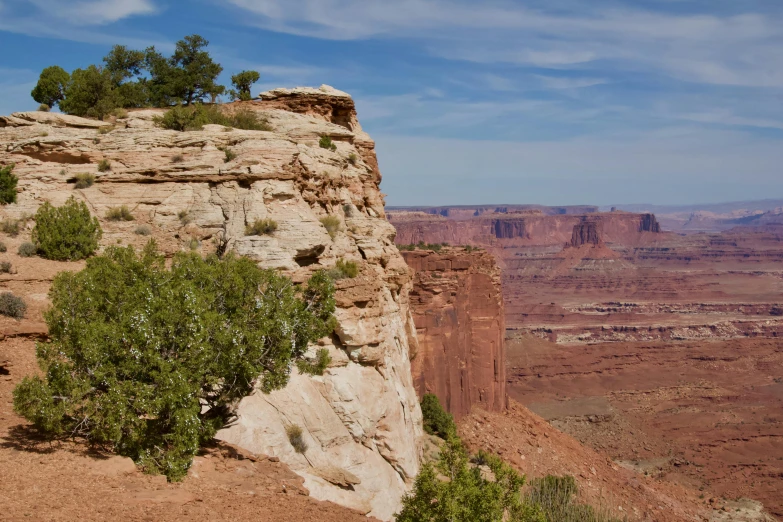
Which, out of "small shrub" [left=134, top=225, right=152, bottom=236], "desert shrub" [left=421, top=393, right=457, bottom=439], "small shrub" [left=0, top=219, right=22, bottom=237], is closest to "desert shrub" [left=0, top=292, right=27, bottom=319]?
"small shrub" [left=134, top=225, right=152, bottom=236]

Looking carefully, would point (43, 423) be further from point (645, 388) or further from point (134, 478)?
point (645, 388)

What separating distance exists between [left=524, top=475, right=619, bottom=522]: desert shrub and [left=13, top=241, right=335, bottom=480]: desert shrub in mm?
18796

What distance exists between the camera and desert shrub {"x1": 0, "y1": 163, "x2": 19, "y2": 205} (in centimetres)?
2314

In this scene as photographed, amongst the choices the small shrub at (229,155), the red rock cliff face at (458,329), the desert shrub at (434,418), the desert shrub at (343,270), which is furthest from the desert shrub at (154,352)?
the red rock cliff face at (458,329)

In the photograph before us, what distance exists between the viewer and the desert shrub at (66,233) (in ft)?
70.2

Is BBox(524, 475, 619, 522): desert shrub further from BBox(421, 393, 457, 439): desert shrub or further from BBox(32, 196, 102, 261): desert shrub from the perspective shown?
BBox(32, 196, 102, 261): desert shrub

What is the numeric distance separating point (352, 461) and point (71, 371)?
772cm

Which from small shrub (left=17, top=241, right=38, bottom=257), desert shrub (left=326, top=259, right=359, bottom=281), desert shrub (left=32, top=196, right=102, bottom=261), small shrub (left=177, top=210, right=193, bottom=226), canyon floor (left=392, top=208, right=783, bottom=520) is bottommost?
canyon floor (left=392, top=208, right=783, bottom=520)

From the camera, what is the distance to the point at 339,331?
62.0 feet

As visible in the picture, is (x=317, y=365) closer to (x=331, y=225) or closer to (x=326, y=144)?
(x=331, y=225)

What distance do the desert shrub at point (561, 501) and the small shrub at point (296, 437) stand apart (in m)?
15.5

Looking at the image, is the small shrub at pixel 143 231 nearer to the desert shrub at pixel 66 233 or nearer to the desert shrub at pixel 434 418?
the desert shrub at pixel 66 233

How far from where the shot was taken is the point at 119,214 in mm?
22594

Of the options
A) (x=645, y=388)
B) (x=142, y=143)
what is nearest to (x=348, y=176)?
(x=142, y=143)
